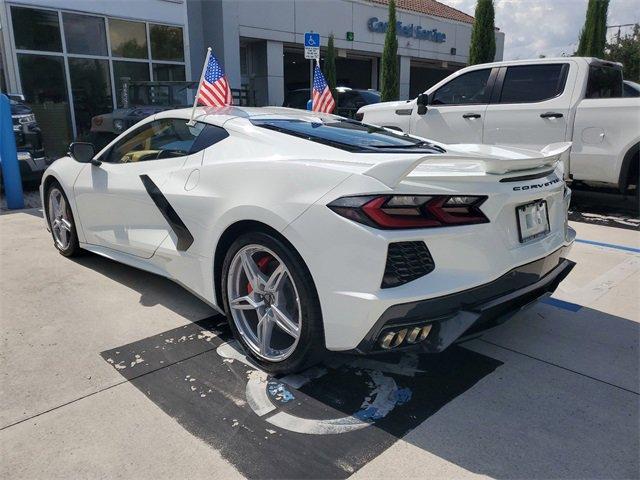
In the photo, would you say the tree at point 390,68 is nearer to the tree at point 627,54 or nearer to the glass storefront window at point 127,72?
the glass storefront window at point 127,72

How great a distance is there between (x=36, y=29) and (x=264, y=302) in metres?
13.7

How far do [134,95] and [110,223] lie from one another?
9084mm

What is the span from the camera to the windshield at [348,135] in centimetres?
292

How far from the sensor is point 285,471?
212 centimetres

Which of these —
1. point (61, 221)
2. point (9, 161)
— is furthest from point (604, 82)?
point (9, 161)

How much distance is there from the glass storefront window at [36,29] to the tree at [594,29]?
48.6 feet

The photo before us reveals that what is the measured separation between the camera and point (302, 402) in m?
2.60

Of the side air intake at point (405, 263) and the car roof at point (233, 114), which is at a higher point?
the car roof at point (233, 114)

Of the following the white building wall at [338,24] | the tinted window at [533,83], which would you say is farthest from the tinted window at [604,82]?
the white building wall at [338,24]

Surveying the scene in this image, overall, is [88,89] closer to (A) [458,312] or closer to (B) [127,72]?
(B) [127,72]

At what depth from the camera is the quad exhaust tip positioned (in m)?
2.29

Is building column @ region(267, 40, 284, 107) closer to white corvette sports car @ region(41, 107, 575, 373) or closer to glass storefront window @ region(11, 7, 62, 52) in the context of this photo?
glass storefront window @ region(11, 7, 62, 52)

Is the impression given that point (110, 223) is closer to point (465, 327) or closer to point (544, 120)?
point (465, 327)

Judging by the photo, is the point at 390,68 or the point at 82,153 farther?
the point at 390,68
